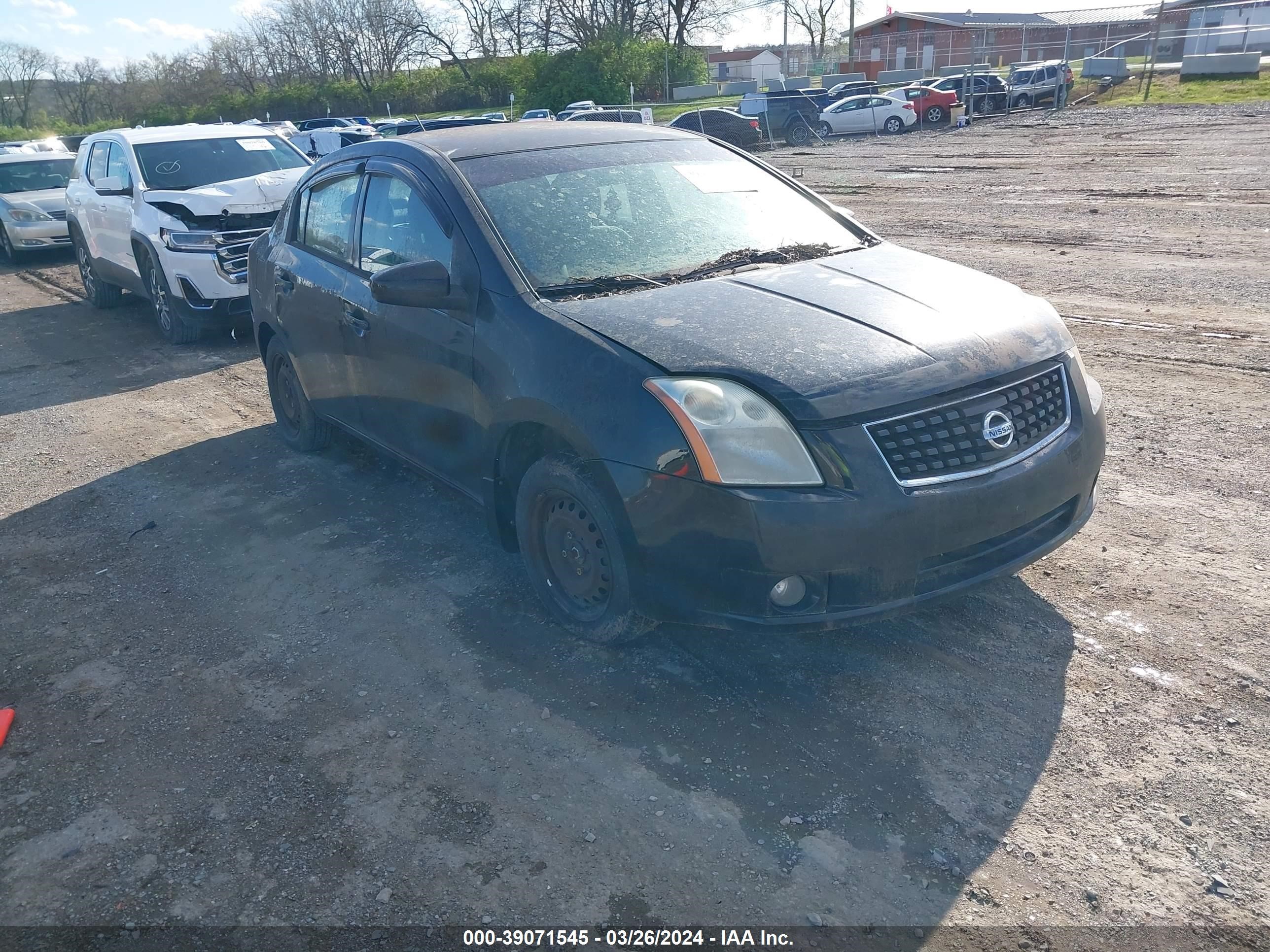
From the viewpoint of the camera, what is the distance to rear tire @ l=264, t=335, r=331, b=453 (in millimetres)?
6086

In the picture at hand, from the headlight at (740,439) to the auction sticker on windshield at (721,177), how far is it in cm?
174

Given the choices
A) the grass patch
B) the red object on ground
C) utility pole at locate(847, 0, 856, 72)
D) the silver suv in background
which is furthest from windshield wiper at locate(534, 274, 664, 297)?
utility pole at locate(847, 0, 856, 72)

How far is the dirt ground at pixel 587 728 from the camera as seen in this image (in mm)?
2709

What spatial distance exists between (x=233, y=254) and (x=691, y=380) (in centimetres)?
732

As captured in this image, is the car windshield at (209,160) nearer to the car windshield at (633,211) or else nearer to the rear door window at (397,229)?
the rear door window at (397,229)

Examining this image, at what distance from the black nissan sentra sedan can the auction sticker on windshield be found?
2cm

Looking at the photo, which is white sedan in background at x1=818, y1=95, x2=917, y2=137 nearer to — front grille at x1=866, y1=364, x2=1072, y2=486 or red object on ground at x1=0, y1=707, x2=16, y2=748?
front grille at x1=866, y1=364, x2=1072, y2=486

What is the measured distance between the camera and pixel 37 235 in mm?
15734

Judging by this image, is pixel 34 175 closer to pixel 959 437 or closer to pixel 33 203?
pixel 33 203

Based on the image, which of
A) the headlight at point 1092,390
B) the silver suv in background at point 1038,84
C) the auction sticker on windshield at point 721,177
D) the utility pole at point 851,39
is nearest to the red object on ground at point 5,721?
the auction sticker on windshield at point 721,177

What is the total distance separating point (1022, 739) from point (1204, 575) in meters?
1.48

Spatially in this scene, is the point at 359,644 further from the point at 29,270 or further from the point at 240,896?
the point at 29,270

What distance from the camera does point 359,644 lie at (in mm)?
4070

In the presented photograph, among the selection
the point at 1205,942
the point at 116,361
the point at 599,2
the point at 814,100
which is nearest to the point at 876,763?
the point at 1205,942
